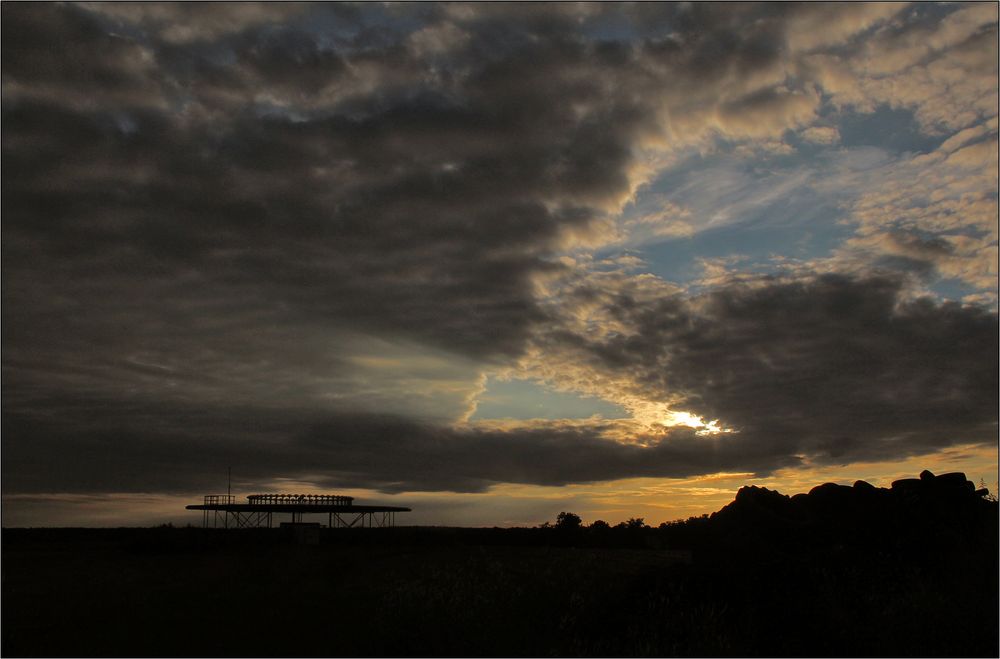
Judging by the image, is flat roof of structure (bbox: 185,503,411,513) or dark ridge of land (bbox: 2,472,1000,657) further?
flat roof of structure (bbox: 185,503,411,513)

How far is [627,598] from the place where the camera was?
19.1m

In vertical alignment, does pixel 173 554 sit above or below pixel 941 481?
below

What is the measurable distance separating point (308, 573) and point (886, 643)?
1946cm

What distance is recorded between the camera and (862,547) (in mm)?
22094

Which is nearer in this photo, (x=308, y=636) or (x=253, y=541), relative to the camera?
(x=308, y=636)

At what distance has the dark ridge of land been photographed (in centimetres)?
1630

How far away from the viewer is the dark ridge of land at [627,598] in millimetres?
16297

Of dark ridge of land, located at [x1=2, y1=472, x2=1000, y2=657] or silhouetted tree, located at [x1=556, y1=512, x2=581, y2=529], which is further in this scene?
silhouetted tree, located at [x1=556, y1=512, x2=581, y2=529]

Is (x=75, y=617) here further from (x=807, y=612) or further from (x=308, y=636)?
(x=807, y=612)

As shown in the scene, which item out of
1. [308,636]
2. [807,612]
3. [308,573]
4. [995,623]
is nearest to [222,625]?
[308,636]

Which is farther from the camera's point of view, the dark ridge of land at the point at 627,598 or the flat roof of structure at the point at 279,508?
the flat roof of structure at the point at 279,508

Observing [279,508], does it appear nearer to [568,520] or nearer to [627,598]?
[568,520]

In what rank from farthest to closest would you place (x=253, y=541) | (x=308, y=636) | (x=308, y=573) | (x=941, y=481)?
(x=253, y=541), (x=308, y=573), (x=941, y=481), (x=308, y=636)

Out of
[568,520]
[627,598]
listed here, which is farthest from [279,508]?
[627,598]
